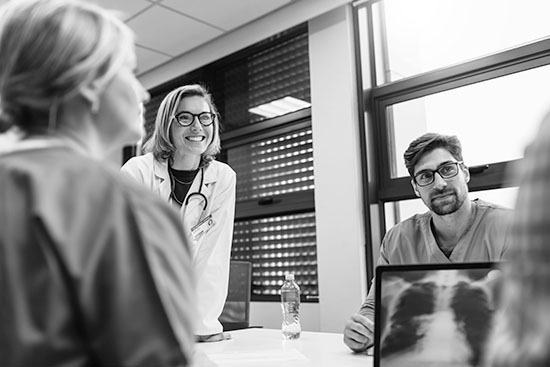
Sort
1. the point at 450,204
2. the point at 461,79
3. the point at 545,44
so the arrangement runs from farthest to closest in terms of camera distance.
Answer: the point at 461,79 < the point at 545,44 < the point at 450,204

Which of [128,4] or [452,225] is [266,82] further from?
[452,225]

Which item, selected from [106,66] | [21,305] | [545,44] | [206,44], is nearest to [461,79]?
[545,44]

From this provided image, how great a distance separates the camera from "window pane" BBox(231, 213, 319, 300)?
3209mm

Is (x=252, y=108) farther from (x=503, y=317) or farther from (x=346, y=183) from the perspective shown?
(x=503, y=317)

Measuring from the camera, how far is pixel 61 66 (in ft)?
1.93


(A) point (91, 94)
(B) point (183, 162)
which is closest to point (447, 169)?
(B) point (183, 162)

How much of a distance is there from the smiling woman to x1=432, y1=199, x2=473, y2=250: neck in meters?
0.75

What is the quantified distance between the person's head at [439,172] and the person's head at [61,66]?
1378 mm

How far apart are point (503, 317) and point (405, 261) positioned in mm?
1463

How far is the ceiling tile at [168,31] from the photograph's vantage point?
3.16 metres

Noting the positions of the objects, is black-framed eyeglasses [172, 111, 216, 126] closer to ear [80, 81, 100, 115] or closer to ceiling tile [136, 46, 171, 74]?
ear [80, 81, 100, 115]

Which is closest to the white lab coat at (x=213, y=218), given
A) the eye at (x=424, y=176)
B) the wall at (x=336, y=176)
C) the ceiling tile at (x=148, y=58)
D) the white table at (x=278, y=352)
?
the white table at (x=278, y=352)

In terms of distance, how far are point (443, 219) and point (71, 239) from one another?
154 cm

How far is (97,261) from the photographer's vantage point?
516mm
